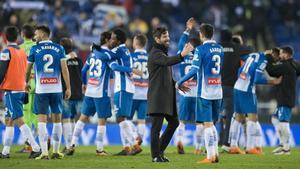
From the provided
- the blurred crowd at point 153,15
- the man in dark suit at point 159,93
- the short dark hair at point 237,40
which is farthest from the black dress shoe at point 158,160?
the blurred crowd at point 153,15

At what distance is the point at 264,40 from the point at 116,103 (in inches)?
654

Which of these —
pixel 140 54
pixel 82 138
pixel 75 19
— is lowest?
pixel 82 138

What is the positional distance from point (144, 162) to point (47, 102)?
241 cm

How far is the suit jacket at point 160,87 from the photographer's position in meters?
17.8

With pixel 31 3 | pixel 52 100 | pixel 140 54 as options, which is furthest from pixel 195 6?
pixel 52 100

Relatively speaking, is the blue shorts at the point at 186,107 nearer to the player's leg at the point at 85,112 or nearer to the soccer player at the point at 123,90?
the soccer player at the point at 123,90

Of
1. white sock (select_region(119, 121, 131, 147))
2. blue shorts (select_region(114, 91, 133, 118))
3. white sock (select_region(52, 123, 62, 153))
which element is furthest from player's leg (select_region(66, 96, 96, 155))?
white sock (select_region(52, 123, 62, 153))

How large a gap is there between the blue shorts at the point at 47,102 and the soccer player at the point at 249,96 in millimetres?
5023

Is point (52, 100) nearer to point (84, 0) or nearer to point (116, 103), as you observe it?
point (116, 103)

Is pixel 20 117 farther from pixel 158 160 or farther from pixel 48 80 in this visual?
pixel 158 160

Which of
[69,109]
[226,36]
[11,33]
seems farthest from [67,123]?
[226,36]

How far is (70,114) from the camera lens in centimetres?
2198

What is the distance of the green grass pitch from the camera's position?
17.0 m

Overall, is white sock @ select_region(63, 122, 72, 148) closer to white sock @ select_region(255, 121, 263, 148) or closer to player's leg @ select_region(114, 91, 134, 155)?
player's leg @ select_region(114, 91, 134, 155)
